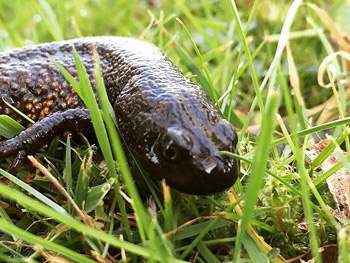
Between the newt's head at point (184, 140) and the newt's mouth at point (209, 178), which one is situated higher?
the newt's head at point (184, 140)

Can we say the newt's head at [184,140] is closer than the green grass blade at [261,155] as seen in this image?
No

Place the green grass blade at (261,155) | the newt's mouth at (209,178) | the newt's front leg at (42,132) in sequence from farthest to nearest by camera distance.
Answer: the newt's front leg at (42,132)
the newt's mouth at (209,178)
the green grass blade at (261,155)

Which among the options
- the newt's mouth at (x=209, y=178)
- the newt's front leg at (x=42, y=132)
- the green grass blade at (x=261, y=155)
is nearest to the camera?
the green grass blade at (x=261, y=155)

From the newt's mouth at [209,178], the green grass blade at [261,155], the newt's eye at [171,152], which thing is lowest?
the newt's mouth at [209,178]

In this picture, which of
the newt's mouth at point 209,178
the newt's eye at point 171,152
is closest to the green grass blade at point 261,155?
the newt's mouth at point 209,178

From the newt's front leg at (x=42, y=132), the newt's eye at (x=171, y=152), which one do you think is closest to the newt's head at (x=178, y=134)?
the newt's eye at (x=171, y=152)

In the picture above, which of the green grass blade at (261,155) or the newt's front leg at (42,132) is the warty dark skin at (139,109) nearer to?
the newt's front leg at (42,132)

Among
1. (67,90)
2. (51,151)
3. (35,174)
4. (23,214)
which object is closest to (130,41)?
(67,90)
